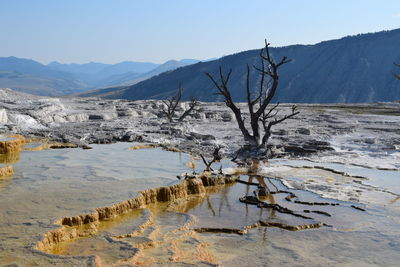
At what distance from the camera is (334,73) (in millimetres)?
64000

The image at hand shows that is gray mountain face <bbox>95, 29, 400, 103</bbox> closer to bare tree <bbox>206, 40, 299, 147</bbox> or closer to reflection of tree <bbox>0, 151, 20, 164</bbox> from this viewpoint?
bare tree <bbox>206, 40, 299, 147</bbox>

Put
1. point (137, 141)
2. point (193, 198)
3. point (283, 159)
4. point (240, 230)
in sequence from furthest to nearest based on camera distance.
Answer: point (137, 141)
point (283, 159)
point (193, 198)
point (240, 230)

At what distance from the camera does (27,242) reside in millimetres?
4074

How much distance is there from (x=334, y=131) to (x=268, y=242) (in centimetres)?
1151

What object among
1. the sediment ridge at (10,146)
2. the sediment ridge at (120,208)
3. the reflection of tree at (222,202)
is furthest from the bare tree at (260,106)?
the sediment ridge at (10,146)

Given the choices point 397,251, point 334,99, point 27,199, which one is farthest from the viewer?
point 334,99

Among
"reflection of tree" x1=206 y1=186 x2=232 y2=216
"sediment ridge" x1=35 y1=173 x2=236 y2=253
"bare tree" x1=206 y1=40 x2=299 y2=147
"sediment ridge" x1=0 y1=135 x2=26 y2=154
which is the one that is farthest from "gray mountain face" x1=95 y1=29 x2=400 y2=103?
"reflection of tree" x1=206 y1=186 x2=232 y2=216

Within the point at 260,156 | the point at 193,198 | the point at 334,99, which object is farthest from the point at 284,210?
the point at 334,99

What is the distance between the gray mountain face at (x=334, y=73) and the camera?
191 ft

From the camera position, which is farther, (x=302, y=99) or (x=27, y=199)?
(x=302, y=99)

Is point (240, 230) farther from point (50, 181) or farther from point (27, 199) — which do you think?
point (50, 181)

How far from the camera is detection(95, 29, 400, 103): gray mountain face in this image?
191 ft

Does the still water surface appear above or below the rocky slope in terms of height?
below

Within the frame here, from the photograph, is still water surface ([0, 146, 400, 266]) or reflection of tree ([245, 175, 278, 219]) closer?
still water surface ([0, 146, 400, 266])
